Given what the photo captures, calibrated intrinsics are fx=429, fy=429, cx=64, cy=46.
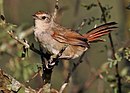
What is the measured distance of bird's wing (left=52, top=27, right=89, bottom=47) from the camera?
4183 mm

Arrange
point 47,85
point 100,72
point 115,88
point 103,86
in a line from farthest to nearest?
point 103,86
point 100,72
point 115,88
point 47,85

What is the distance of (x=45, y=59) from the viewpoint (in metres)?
3.42

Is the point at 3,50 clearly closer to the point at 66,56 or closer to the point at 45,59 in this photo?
the point at 66,56

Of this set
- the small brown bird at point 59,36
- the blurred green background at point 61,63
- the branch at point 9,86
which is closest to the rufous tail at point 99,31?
the small brown bird at point 59,36

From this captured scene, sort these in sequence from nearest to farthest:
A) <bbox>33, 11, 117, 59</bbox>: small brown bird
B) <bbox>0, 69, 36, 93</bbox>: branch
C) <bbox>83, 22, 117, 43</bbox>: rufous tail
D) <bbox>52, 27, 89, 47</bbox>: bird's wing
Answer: <bbox>0, 69, 36, 93</bbox>: branch < <bbox>83, 22, 117, 43</bbox>: rufous tail < <bbox>33, 11, 117, 59</bbox>: small brown bird < <bbox>52, 27, 89, 47</bbox>: bird's wing

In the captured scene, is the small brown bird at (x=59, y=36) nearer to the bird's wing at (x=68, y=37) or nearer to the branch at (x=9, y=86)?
the bird's wing at (x=68, y=37)

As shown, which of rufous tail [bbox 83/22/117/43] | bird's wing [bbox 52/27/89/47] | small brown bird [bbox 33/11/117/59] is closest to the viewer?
rufous tail [bbox 83/22/117/43]

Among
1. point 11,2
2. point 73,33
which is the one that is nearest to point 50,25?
point 73,33

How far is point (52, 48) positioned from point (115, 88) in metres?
0.69

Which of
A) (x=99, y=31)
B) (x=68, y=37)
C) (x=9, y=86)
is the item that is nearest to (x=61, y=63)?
(x=68, y=37)

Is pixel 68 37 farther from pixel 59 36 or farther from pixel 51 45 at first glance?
pixel 51 45

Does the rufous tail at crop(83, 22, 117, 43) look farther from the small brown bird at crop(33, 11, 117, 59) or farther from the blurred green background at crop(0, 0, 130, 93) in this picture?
the blurred green background at crop(0, 0, 130, 93)

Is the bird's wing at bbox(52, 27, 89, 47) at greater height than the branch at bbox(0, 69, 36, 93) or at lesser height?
lesser

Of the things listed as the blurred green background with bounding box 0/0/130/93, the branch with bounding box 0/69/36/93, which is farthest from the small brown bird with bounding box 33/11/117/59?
the branch with bounding box 0/69/36/93
